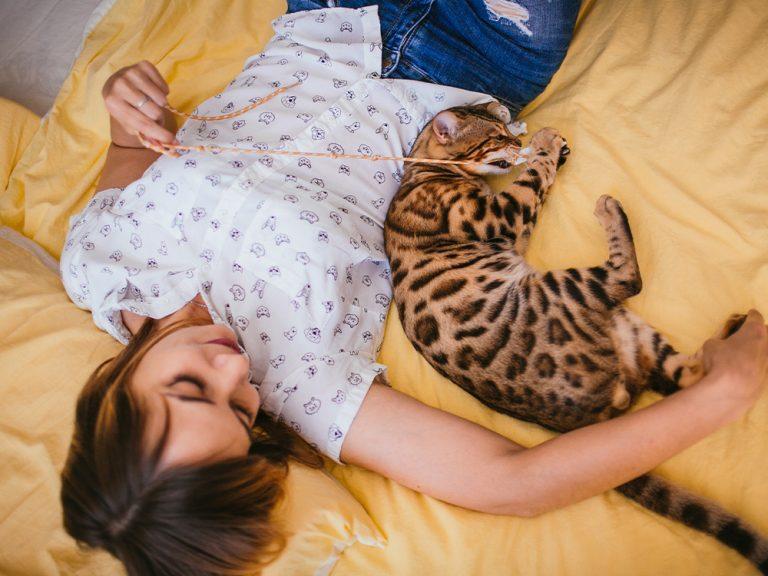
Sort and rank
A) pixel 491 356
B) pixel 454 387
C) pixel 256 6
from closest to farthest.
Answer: pixel 491 356 < pixel 454 387 < pixel 256 6

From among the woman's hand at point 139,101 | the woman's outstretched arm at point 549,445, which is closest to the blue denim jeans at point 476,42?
the woman's hand at point 139,101

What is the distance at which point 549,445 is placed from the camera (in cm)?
107

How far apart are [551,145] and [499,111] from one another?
0.30 m

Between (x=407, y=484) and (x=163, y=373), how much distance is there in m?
0.59

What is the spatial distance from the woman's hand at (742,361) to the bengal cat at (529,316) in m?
0.07

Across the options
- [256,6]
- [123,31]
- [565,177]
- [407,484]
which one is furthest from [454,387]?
[123,31]

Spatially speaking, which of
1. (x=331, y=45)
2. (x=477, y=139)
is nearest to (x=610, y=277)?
(x=477, y=139)

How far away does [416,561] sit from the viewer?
1.13 metres

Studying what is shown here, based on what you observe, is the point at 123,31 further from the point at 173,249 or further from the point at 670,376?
the point at 670,376

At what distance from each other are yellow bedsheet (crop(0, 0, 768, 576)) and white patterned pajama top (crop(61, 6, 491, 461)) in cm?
20

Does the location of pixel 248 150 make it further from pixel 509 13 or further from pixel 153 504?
pixel 509 13

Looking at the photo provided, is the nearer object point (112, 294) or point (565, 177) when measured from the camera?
point (112, 294)

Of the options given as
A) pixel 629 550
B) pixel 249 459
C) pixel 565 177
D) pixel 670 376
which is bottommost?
pixel 249 459

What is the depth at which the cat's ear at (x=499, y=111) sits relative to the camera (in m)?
1.74
